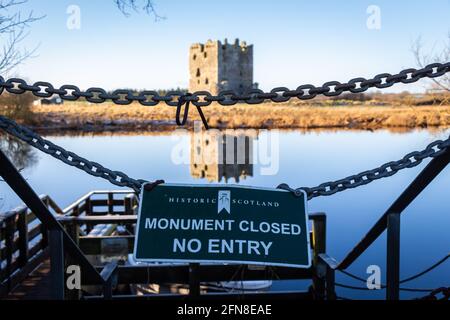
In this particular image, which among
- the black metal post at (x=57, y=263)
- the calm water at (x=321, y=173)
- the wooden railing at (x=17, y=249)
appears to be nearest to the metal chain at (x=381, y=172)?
the black metal post at (x=57, y=263)

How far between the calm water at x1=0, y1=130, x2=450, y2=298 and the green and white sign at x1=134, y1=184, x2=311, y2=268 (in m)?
6.21

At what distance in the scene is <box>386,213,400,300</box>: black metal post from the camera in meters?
2.76

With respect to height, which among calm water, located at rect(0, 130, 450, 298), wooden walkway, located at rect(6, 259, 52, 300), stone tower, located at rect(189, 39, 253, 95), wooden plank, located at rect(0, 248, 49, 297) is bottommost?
calm water, located at rect(0, 130, 450, 298)

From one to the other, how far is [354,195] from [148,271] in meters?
15.8

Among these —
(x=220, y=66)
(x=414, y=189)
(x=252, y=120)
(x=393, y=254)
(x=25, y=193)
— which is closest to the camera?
(x=25, y=193)

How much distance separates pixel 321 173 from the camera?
77.5 feet

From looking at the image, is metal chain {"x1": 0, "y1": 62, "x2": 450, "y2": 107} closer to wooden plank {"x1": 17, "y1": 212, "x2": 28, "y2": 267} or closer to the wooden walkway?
the wooden walkway

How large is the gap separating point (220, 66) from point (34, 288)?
58.7 metres

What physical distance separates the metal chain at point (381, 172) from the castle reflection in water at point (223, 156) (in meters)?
23.3

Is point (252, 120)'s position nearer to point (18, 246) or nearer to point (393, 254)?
point (18, 246)

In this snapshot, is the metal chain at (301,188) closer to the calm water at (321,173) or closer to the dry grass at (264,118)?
the calm water at (321,173)

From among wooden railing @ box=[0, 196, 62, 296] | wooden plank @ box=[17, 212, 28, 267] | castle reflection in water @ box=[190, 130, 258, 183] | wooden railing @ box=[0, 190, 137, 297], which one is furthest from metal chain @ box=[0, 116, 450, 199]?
castle reflection in water @ box=[190, 130, 258, 183]

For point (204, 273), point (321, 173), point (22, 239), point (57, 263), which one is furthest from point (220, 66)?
point (57, 263)
